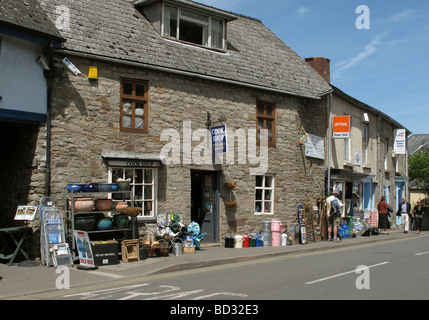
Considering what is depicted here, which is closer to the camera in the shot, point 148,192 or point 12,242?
point 12,242

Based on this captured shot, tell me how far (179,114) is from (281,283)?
7420mm

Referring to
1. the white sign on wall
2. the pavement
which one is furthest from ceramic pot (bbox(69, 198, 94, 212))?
the white sign on wall

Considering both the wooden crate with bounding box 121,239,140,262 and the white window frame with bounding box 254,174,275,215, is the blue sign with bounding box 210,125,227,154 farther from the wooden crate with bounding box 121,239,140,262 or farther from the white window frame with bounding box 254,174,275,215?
the wooden crate with bounding box 121,239,140,262

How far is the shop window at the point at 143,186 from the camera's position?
45.8 ft

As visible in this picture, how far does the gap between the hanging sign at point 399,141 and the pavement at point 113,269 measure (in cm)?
1660

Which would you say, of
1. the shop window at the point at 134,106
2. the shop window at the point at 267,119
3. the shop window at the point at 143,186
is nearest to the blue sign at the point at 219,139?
the shop window at the point at 143,186

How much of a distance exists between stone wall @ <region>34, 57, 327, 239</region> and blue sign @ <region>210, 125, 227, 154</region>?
604 millimetres

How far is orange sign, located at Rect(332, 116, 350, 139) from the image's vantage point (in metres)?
20.8

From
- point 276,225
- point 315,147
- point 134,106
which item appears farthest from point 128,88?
point 315,147

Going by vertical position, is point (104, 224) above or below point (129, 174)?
below

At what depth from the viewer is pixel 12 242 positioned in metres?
12.7

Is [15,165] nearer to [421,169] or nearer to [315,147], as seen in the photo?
[315,147]

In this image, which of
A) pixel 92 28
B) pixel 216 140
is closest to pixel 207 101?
pixel 216 140

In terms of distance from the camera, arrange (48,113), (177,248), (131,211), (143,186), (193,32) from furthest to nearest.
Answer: (193,32) → (143,186) → (177,248) → (131,211) → (48,113)
